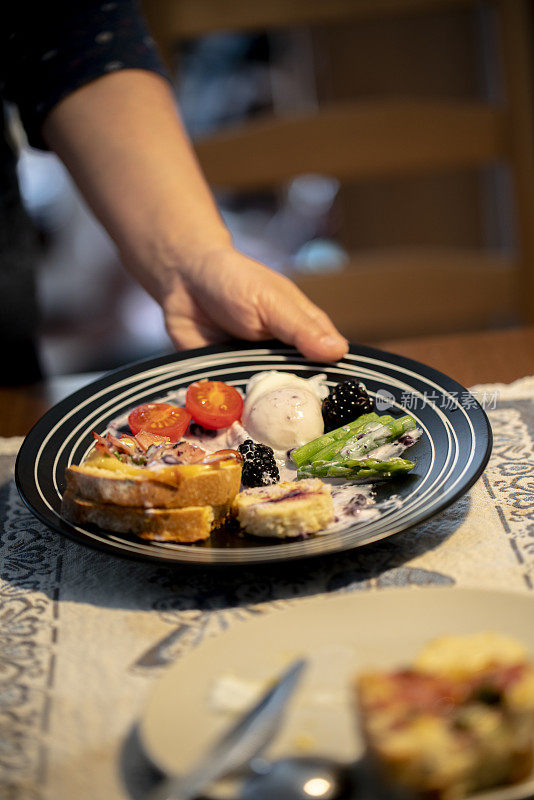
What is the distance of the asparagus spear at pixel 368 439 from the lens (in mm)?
Result: 1245

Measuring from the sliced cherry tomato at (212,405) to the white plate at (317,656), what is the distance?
1.98 ft

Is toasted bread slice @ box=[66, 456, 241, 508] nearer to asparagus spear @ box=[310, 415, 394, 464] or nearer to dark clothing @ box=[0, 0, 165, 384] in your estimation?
asparagus spear @ box=[310, 415, 394, 464]

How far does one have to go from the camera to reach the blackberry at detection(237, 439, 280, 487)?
1199 millimetres

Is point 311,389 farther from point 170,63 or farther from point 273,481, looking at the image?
point 170,63

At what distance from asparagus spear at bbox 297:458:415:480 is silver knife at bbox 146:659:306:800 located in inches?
18.0

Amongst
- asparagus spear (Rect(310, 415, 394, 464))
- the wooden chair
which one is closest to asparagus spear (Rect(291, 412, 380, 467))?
asparagus spear (Rect(310, 415, 394, 464))

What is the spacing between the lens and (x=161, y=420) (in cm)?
138

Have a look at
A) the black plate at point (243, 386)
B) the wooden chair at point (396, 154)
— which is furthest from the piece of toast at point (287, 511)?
the wooden chair at point (396, 154)

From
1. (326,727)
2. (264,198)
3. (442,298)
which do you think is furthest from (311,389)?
(264,198)

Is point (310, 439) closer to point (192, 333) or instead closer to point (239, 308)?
point (239, 308)

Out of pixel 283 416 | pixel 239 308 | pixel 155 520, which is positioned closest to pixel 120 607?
pixel 155 520

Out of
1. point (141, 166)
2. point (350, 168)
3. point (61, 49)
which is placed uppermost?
point (61, 49)

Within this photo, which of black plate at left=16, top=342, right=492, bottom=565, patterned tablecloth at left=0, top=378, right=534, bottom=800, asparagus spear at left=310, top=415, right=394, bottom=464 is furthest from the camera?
asparagus spear at left=310, top=415, right=394, bottom=464

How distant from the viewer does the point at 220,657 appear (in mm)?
776
